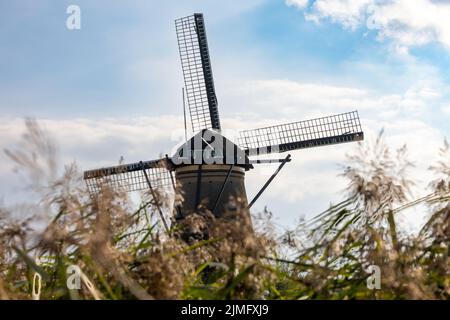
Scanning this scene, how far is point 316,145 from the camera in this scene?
22.2 meters

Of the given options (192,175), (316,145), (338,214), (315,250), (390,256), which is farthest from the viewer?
(316,145)

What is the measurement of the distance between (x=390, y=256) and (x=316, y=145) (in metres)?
19.9

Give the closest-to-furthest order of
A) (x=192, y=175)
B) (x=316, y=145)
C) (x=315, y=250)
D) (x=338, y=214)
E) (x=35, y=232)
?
1. (x=35, y=232)
2. (x=315, y=250)
3. (x=338, y=214)
4. (x=192, y=175)
5. (x=316, y=145)

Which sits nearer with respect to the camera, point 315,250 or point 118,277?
point 118,277

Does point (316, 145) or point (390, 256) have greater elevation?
point (316, 145)

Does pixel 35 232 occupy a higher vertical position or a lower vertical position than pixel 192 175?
lower

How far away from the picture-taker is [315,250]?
9.04 ft

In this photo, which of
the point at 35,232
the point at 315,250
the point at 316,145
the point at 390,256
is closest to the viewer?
the point at 35,232
